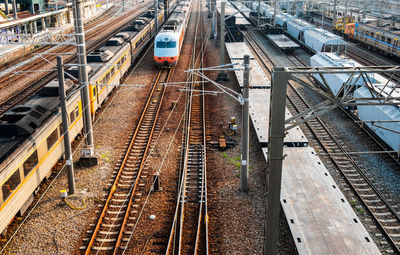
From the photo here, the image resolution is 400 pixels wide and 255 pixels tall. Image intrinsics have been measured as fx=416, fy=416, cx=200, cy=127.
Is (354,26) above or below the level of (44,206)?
above

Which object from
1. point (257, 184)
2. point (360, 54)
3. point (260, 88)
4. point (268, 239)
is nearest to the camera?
point (268, 239)

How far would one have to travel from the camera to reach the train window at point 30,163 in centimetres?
1321

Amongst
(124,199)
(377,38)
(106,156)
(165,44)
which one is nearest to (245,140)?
(124,199)

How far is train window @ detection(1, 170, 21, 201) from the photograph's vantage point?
11812 millimetres

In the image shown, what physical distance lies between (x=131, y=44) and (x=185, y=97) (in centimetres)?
841

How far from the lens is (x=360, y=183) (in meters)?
15.9

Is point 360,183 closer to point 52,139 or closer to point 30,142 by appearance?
point 52,139

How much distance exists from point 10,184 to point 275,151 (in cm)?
792

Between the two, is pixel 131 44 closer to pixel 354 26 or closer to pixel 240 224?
pixel 240 224

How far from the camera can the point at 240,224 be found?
43.3ft

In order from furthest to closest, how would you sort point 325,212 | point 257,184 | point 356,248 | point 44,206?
1. point 257,184
2. point 44,206
3. point 325,212
4. point 356,248

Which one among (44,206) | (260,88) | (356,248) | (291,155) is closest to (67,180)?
(44,206)

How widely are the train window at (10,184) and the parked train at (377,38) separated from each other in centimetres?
3360

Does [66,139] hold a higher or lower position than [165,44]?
lower
